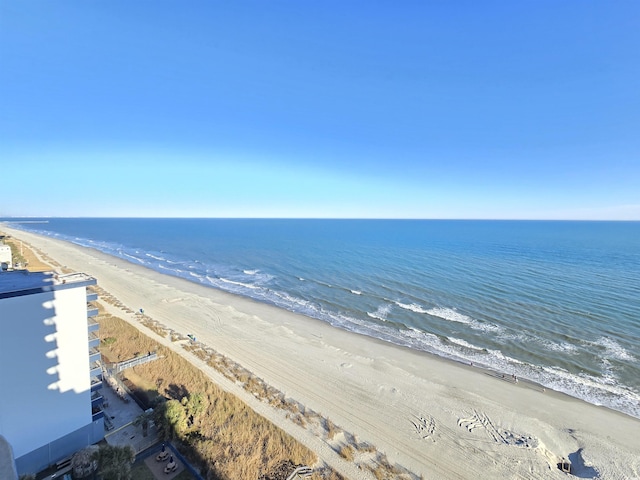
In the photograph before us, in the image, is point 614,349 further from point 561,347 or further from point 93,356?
point 93,356

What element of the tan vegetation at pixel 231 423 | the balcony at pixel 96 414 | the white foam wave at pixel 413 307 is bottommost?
the tan vegetation at pixel 231 423

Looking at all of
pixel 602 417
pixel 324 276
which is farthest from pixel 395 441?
pixel 324 276

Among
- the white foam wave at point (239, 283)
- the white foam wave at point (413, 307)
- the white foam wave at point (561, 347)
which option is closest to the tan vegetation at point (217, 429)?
the white foam wave at point (239, 283)

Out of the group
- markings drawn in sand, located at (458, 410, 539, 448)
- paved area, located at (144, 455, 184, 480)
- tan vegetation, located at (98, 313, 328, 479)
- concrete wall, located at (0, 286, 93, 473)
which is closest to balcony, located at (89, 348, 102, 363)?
concrete wall, located at (0, 286, 93, 473)

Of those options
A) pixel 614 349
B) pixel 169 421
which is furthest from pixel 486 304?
pixel 169 421

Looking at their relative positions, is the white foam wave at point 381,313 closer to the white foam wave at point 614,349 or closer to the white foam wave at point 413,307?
the white foam wave at point 413,307

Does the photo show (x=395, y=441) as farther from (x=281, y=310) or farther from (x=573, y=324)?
(x=573, y=324)
